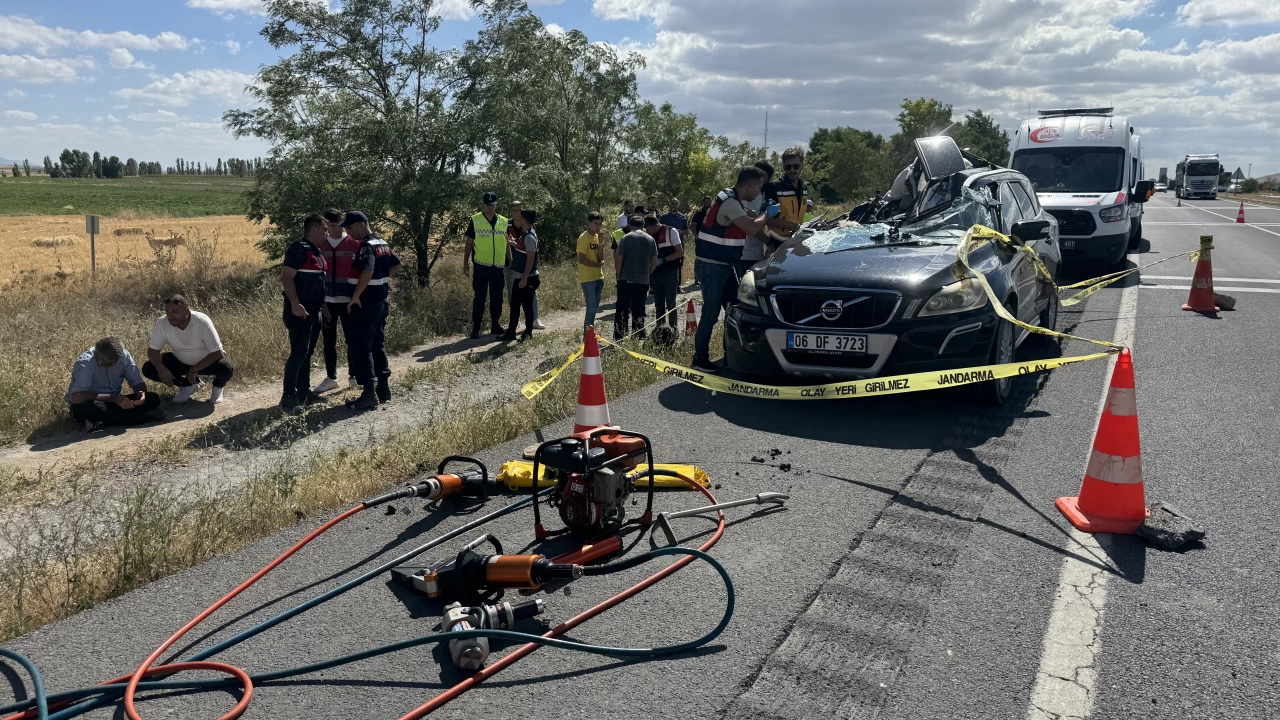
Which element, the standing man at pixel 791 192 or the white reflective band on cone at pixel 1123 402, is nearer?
the white reflective band on cone at pixel 1123 402

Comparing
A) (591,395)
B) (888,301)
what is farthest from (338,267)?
(888,301)

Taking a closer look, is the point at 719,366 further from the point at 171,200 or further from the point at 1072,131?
the point at 171,200

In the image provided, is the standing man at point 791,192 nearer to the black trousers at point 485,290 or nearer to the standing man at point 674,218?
the standing man at point 674,218

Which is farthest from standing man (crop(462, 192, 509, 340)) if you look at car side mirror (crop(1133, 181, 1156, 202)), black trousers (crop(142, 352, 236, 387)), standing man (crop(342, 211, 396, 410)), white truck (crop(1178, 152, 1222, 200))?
white truck (crop(1178, 152, 1222, 200))

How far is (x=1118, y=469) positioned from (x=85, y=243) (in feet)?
127

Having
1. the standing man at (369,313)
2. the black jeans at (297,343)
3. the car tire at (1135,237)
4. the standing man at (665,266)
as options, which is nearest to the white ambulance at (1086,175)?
the car tire at (1135,237)

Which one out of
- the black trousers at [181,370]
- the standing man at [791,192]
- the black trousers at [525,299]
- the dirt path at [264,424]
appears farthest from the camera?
the black trousers at [525,299]

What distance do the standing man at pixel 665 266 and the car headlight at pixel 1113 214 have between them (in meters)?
7.12

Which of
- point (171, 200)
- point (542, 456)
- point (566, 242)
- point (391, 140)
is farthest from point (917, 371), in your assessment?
point (171, 200)

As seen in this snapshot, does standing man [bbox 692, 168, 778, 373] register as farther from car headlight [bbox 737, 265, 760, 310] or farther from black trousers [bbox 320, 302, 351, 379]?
black trousers [bbox 320, 302, 351, 379]

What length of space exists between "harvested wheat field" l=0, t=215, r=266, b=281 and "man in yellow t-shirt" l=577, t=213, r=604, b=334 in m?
11.2

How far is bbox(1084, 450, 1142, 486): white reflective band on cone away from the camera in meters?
4.18

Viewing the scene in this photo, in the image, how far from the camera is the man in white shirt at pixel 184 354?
26.5 ft

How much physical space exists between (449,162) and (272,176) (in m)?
3.11
